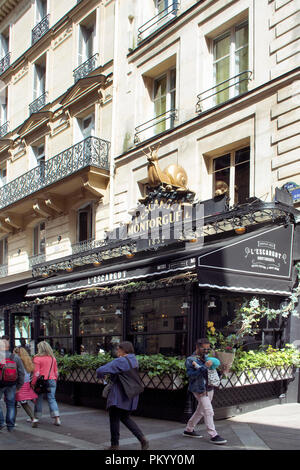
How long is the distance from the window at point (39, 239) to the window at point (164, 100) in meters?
7.21

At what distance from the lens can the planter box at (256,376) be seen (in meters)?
9.11

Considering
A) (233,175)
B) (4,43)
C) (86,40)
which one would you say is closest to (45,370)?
(233,175)

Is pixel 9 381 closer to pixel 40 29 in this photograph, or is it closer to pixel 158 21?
pixel 158 21

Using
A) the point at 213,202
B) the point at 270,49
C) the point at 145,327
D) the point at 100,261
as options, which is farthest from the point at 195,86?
the point at 145,327

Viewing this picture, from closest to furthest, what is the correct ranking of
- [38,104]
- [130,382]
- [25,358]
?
[130,382] → [25,358] → [38,104]

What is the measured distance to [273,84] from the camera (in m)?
11.2

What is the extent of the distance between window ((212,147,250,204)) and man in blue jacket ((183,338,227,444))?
4.94 meters

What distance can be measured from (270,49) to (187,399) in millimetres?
7688

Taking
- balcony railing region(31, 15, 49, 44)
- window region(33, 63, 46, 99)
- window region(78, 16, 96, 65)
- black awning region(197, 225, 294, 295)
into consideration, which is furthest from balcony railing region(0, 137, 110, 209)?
black awning region(197, 225, 294, 295)

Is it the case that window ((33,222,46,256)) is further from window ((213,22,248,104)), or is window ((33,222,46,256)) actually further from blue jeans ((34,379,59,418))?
blue jeans ((34,379,59,418))

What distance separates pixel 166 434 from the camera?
815cm

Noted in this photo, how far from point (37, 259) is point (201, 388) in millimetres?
13514

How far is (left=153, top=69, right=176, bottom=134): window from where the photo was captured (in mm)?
14711
